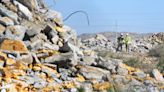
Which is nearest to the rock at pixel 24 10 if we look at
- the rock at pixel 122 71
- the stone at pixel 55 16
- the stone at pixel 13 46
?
the stone at pixel 55 16

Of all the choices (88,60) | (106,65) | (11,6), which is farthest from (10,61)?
(11,6)

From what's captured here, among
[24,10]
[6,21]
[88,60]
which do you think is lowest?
[88,60]

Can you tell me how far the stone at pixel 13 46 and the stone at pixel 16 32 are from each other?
0.78 metres

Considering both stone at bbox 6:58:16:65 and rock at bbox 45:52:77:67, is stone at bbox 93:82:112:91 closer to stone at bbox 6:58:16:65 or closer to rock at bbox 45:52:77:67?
rock at bbox 45:52:77:67

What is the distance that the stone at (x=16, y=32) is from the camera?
17.8m

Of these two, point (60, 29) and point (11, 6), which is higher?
point (11, 6)

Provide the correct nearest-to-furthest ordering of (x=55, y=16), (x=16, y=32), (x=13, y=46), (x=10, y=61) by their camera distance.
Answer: (x=10, y=61)
(x=13, y=46)
(x=16, y=32)
(x=55, y=16)

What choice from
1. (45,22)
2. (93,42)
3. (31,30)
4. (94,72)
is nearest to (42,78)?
(94,72)

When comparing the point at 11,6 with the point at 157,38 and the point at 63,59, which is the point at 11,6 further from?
the point at 157,38

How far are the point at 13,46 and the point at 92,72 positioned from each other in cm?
224

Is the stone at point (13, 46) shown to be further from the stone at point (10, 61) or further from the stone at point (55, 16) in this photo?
the stone at point (55, 16)

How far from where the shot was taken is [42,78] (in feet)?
51.1

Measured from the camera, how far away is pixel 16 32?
18078mm

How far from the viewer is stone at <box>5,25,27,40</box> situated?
17781 millimetres
